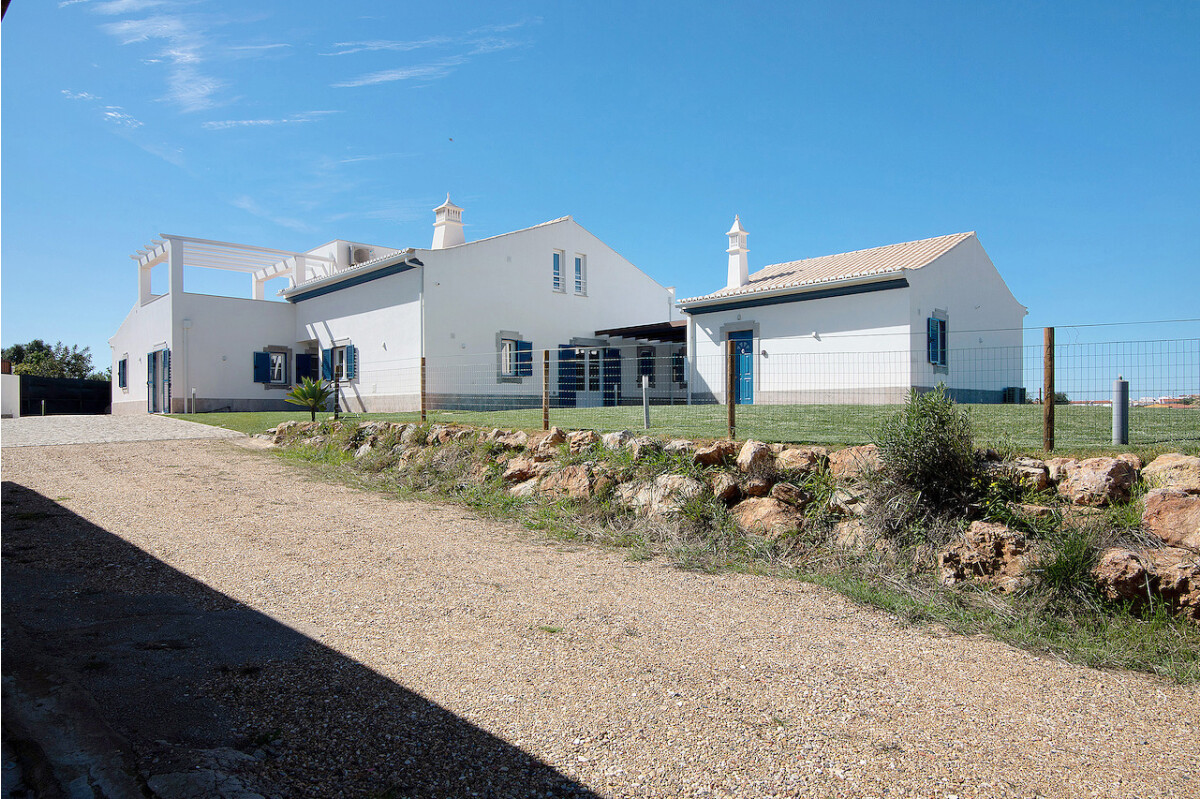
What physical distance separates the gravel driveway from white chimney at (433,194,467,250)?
16734mm

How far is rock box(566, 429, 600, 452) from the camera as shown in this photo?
860 centimetres

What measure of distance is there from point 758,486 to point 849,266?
13.5 m

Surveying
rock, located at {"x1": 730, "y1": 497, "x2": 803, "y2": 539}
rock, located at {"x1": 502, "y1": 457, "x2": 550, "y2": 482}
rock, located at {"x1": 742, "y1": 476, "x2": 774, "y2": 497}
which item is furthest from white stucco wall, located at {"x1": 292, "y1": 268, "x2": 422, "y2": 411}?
rock, located at {"x1": 730, "y1": 497, "x2": 803, "y2": 539}

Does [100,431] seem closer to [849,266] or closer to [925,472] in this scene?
[925,472]

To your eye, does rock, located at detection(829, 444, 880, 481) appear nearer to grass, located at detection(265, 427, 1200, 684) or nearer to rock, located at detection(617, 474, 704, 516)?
grass, located at detection(265, 427, 1200, 684)

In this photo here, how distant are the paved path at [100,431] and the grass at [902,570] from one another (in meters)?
9.24

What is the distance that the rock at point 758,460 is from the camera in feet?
22.6

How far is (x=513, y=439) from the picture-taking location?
9.58 m

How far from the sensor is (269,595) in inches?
195

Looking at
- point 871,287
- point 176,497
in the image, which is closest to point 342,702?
point 176,497

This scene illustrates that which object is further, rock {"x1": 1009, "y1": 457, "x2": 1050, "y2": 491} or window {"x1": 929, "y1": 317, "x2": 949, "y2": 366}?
window {"x1": 929, "y1": 317, "x2": 949, "y2": 366}

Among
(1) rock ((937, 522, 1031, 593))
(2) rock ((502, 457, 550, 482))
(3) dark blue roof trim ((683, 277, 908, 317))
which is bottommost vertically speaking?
(1) rock ((937, 522, 1031, 593))

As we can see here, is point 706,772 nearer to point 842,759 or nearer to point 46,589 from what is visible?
point 842,759

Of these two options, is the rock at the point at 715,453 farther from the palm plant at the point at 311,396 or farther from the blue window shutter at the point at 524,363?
the blue window shutter at the point at 524,363
